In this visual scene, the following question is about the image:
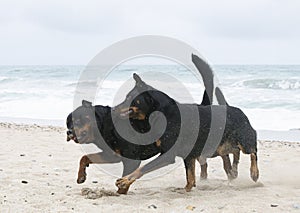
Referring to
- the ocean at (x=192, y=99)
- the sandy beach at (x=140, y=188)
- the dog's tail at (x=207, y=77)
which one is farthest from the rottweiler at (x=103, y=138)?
the ocean at (x=192, y=99)

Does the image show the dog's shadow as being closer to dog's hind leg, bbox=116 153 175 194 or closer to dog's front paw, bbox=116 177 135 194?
dog's hind leg, bbox=116 153 175 194

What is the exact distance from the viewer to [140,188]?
17.6 ft

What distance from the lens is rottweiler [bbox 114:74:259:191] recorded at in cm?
468

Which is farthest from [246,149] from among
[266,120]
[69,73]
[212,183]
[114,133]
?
[69,73]

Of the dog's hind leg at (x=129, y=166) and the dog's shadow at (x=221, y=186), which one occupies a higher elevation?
the dog's hind leg at (x=129, y=166)

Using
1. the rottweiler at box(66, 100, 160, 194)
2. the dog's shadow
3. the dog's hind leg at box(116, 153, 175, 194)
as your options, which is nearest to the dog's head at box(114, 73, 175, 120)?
the rottweiler at box(66, 100, 160, 194)

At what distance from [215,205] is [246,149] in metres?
1.01

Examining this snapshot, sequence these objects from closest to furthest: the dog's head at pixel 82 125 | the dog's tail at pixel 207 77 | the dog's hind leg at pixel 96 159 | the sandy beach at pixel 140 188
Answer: the sandy beach at pixel 140 188
the dog's head at pixel 82 125
the dog's hind leg at pixel 96 159
the dog's tail at pixel 207 77

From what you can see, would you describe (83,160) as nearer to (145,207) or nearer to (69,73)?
(145,207)

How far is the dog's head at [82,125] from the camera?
4.62m

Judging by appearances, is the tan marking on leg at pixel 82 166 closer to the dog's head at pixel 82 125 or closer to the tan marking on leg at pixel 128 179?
the dog's head at pixel 82 125

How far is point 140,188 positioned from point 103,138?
3.14 ft

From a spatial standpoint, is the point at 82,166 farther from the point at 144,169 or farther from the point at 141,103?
the point at 141,103

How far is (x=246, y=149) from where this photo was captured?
17.0 ft
